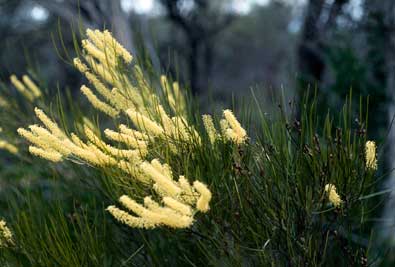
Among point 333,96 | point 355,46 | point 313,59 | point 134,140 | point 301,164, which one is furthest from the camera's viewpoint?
point 313,59

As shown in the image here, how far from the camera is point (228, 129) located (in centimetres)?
138

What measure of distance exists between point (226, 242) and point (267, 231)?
12 centimetres

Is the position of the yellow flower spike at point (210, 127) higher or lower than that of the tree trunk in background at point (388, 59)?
lower

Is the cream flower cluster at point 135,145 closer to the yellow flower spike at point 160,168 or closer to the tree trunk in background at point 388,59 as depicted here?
the yellow flower spike at point 160,168

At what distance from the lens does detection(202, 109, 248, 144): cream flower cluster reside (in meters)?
1.35

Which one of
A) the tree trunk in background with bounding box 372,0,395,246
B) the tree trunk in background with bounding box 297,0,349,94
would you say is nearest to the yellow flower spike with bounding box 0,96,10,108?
the tree trunk in background with bounding box 372,0,395,246

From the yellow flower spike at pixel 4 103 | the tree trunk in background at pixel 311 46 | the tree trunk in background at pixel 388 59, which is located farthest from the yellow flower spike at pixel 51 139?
the tree trunk in background at pixel 311 46

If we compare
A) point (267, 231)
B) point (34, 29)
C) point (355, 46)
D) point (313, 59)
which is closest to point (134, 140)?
point (267, 231)

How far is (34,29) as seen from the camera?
7.95 metres

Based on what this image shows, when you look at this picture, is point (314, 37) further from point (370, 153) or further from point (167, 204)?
point (167, 204)

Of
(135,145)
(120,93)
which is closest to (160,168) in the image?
(135,145)

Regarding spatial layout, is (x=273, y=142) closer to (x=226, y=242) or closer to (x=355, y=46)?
(x=226, y=242)

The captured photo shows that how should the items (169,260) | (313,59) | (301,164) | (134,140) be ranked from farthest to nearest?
(313,59) → (169,260) → (301,164) → (134,140)

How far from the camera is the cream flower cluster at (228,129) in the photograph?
1351mm
